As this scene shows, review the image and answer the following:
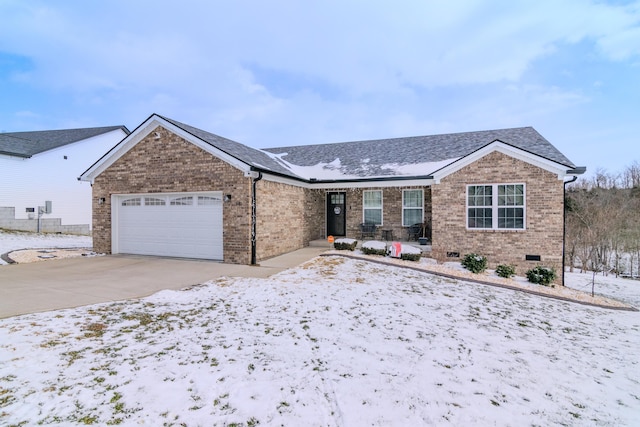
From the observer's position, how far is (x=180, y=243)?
11336 millimetres

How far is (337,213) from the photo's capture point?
609 inches

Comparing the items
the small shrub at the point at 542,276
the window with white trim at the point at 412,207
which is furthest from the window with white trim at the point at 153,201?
the small shrub at the point at 542,276

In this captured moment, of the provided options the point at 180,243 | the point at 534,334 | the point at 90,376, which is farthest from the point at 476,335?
the point at 180,243

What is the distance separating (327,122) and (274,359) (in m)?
24.9

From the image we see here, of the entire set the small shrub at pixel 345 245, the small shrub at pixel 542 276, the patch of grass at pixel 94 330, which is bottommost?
the small shrub at pixel 542 276

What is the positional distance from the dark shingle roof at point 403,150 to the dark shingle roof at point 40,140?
14.2 metres

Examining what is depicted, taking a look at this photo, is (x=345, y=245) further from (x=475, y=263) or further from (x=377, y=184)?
(x=475, y=263)

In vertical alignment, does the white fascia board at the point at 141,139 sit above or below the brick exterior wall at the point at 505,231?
above

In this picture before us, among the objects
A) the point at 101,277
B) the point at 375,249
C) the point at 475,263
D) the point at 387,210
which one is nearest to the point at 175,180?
the point at 101,277

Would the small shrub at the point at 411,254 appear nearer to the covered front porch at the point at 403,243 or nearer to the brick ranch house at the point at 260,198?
the covered front porch at the point at 403,243

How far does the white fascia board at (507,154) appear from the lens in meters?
10.5

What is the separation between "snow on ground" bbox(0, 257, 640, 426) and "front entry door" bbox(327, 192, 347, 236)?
8820mm

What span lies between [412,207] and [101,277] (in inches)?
456

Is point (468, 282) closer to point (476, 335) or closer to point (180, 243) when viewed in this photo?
point (476, 335)
